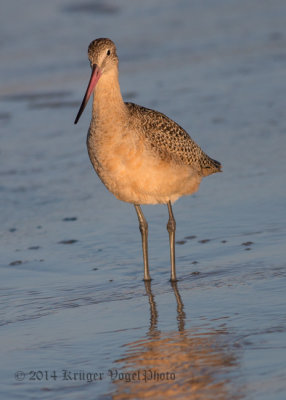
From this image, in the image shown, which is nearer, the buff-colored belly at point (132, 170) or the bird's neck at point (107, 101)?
the buff-colored belly at point (132, 170)

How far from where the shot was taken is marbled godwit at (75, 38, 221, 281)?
6.27 m

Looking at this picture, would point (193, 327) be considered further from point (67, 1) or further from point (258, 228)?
point (67, 1)

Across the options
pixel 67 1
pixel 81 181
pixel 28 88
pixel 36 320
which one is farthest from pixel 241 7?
pixel 36 320

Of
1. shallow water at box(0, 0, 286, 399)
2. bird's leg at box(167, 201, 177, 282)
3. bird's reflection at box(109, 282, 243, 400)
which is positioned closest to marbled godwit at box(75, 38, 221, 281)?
bird's leg at box(167, 201, 177, 282)

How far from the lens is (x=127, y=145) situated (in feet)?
20.6

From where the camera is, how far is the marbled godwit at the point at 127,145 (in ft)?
20.6

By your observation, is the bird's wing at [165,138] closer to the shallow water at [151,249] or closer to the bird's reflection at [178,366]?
the shallow water at [151,249]

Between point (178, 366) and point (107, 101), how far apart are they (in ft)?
7.67

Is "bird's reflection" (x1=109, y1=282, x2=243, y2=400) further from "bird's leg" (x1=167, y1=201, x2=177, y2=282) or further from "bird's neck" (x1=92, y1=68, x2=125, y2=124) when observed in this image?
"bird's neck" (x1=92, y1=68, x2=125, y2=124)

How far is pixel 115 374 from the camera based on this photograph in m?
4.70

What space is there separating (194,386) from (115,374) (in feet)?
1.52

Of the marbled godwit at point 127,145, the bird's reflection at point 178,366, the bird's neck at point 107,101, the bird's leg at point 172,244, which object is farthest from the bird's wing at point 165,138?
the bird's reflection at point 178,366

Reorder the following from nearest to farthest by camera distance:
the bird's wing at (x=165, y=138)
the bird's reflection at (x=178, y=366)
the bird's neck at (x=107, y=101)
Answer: the bird's reflection at (x=178, y=366)
the bird's neck at (x=107, y=101)
the bird's wing at (x=165, y=138)

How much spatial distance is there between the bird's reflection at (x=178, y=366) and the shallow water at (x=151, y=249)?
1 centimetres
